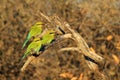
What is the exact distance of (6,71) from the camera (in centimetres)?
497

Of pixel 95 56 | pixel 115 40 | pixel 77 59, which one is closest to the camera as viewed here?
pixel 95 56

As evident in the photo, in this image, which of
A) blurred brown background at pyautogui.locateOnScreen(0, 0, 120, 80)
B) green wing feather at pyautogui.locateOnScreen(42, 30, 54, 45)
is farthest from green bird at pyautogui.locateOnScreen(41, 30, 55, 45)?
blurred brown background at pyautogui.locateOnScreen(0, 0, 120, 80)

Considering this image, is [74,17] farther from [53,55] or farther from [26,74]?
[26,74]

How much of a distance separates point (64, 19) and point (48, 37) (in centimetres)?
383

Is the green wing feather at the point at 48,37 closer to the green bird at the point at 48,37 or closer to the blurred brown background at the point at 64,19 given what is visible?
the green bird at the point at 48,37

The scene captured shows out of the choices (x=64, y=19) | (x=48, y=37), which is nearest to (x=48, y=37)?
(x=48, y=37)

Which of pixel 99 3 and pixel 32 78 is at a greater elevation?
pixel 99 3

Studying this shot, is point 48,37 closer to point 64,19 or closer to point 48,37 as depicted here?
point 48,37

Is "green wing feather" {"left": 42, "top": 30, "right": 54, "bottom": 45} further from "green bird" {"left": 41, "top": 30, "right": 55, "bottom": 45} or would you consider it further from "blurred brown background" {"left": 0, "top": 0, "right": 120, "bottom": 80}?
"blurred brown background" {"left": 0, "top": 0, "right": 120, "bottom": 80}

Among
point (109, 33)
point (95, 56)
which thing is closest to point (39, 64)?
point (109, 33)

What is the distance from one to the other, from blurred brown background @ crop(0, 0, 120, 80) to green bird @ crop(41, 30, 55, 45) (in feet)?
11.1

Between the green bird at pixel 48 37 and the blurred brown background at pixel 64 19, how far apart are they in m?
3.38

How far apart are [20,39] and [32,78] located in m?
0.60

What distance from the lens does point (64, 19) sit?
493cm
